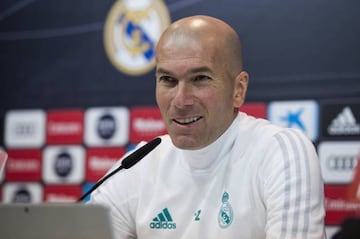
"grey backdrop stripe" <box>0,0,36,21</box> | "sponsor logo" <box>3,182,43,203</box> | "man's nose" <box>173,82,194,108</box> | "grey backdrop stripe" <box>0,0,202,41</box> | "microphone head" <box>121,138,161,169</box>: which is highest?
"grey backdrop stripe" <box>0,0,36,21</box>

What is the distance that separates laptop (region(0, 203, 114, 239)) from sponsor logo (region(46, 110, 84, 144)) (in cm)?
195

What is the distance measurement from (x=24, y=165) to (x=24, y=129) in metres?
0.18

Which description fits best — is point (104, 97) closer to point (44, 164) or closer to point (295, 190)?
point (44, 164)

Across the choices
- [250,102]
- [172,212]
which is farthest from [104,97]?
[172,212]

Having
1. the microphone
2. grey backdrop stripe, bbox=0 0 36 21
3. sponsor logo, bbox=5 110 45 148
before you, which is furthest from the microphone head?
grey backdrop stripe, bbox=0 0 36 21

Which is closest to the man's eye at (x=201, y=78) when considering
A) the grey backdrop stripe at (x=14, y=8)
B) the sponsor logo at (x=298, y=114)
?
the sponsor logo at (x=298, y=114)

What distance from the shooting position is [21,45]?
133 inches

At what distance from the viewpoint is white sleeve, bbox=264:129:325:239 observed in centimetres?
168

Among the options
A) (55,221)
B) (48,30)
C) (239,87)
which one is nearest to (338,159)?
(239,87)

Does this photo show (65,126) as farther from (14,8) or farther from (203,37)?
(203,37)

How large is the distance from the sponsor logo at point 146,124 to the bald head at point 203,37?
112cm

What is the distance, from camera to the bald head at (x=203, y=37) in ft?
6.26

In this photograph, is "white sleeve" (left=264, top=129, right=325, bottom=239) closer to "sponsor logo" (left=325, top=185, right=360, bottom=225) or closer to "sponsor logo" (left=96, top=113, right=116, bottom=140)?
"sponsor logo" (left=325, top=185, right=360, bottom=225)

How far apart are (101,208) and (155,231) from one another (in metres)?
0.78
